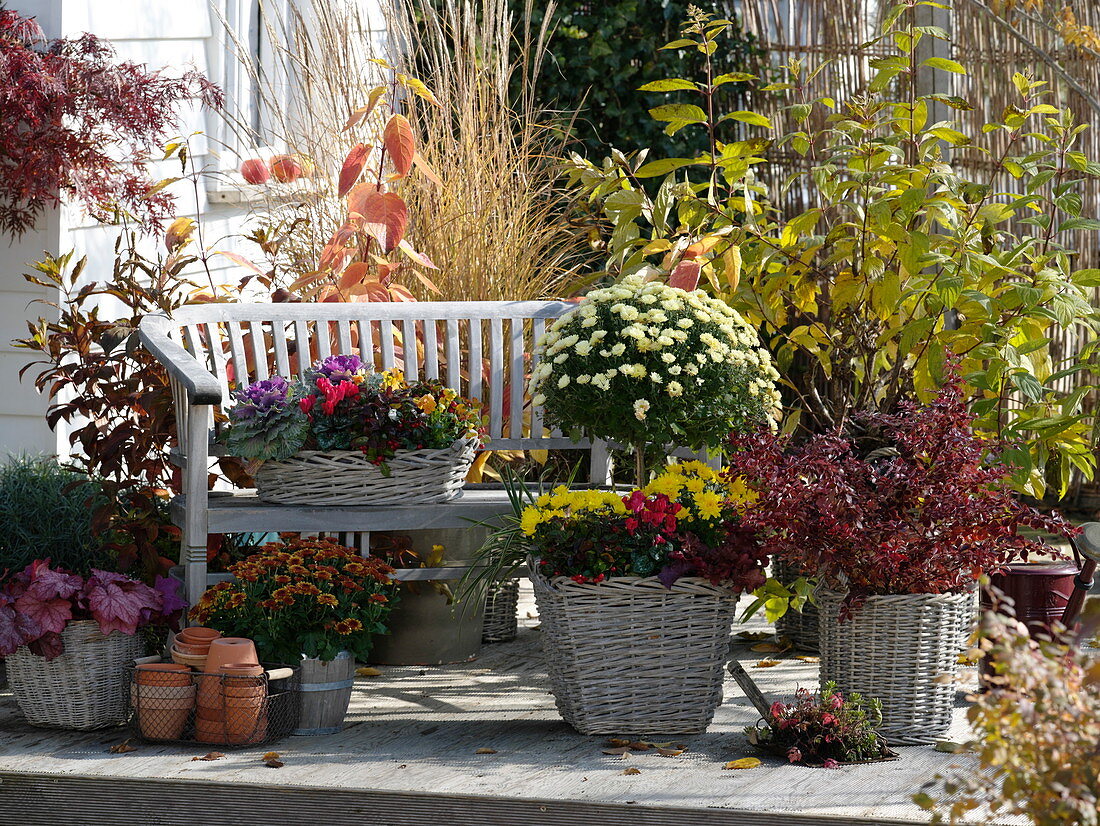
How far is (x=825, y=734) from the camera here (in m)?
2.38

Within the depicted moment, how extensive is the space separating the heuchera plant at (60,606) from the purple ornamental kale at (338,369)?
619 millimetres

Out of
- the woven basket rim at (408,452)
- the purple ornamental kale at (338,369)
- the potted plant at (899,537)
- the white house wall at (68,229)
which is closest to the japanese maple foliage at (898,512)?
the potted plant at (899,537)

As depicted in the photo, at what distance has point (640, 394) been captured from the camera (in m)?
2.70

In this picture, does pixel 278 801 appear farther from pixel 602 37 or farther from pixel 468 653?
pixel 602 37

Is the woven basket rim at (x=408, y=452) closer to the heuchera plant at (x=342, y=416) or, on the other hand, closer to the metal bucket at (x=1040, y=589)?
the heuchera plant at (x=342, y=416)

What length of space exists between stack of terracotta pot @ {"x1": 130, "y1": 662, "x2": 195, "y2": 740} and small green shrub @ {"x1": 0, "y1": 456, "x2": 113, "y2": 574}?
0.59 metres

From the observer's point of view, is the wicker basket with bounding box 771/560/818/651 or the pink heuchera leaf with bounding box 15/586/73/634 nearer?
the pink heuchera leaf with bounding box 15/586/73/634

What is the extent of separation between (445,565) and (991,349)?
1.45 metres

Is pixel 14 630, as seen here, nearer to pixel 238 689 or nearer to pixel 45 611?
pixel 45 611

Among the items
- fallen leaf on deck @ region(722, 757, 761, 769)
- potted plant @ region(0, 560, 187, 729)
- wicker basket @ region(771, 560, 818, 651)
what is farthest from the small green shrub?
wicker basket @ region(771, 560, 818, 651)

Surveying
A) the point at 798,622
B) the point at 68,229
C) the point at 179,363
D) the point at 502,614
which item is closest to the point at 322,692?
the point at 179,363

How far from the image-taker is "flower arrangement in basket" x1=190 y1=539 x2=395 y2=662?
103 inches

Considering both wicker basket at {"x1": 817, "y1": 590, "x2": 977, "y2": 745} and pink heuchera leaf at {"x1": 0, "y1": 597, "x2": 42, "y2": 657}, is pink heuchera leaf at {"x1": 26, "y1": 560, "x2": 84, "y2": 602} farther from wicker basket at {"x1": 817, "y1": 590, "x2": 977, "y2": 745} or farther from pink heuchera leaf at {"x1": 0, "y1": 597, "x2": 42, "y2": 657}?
wicker basket at {"x1": 817, "y1": 590, "x2": 977, "y2": 745}

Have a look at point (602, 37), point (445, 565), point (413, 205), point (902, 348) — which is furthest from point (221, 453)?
point (602, 37)
